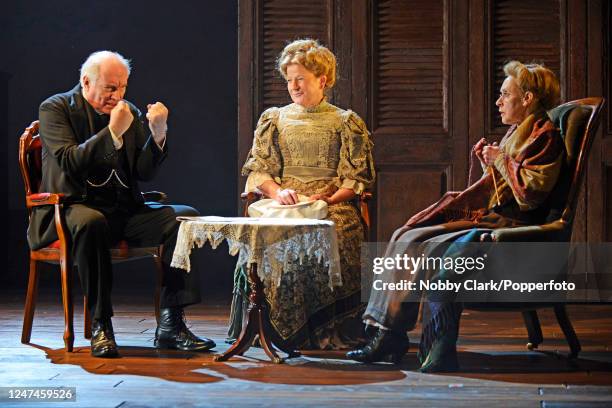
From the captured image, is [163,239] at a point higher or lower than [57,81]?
lower

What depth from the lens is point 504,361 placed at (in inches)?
147

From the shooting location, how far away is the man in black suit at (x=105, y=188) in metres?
3.84

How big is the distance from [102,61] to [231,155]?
3088 mm

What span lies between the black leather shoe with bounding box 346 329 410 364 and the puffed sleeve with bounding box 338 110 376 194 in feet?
2.58

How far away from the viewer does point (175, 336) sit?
398cm

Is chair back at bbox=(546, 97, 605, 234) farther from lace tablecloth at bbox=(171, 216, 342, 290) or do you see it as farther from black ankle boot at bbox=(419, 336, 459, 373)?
lace tablecloth at bbox=(171, 216, 342, 290)

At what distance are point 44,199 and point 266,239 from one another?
1057 mm

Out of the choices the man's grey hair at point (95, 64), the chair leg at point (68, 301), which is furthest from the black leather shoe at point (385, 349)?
the man's grey hair at point (95, 64)

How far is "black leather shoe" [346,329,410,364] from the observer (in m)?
3.67

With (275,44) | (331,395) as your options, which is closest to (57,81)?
(275,44)

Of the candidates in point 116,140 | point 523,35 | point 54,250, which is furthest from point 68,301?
point 523,35

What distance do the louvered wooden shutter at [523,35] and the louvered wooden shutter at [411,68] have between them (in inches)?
12.2

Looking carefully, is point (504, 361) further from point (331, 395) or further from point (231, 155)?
point (231, 155)

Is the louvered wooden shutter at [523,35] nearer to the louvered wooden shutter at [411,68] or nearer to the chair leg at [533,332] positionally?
the louvered wooden shutter at [411,68]
